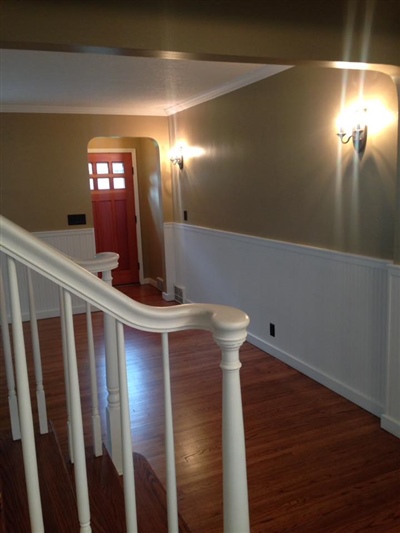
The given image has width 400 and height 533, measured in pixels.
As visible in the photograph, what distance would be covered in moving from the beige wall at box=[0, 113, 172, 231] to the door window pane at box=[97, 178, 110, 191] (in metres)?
1.10

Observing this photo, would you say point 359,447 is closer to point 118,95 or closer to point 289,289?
point 289,289

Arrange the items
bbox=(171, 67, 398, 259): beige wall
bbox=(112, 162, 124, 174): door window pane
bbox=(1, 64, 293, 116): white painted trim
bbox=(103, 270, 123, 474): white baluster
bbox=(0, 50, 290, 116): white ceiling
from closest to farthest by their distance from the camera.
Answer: bbox=(103, 270, 123, 474): white baluster, bbox=(171, 67, 398, 259): beige wall, bbox=(0, 50, 290, 116): white ceiling, bbox=(1, 64, 293, 116): white painted trim, bbox=(112, 162, 124, 174): door window pane

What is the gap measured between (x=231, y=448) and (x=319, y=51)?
→ 1.88 m

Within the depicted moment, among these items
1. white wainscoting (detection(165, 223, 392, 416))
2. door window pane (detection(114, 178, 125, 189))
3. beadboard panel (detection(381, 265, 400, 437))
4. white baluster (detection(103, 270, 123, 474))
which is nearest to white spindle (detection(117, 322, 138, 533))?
white baluster (detection(103, 270, 123, 474))

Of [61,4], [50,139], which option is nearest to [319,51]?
[61,4]

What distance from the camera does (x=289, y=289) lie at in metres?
3.97

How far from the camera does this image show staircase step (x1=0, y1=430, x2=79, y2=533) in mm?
1486

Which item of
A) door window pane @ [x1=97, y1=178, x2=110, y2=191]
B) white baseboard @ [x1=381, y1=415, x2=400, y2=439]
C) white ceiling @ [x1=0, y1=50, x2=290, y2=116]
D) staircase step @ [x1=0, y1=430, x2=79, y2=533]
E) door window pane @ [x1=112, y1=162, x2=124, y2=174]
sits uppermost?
white ceiling @ [x1=0, y1=50, x2=290, y2=116]

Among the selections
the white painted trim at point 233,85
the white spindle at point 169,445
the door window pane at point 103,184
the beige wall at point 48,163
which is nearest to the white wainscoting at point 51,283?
the beige wall at point 48,163

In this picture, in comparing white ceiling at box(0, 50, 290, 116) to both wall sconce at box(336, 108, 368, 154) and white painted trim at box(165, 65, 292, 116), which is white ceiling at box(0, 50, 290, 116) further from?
wall sconce at box(336, 108, 368, 154)

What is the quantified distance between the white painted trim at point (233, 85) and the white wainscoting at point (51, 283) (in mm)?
1868

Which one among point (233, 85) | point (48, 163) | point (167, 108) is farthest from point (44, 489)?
point (167, 108)

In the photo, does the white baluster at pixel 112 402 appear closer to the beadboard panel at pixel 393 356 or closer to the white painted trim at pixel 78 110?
the beadboard panel at pixel 393 356

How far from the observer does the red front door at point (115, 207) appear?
6.96 metres
